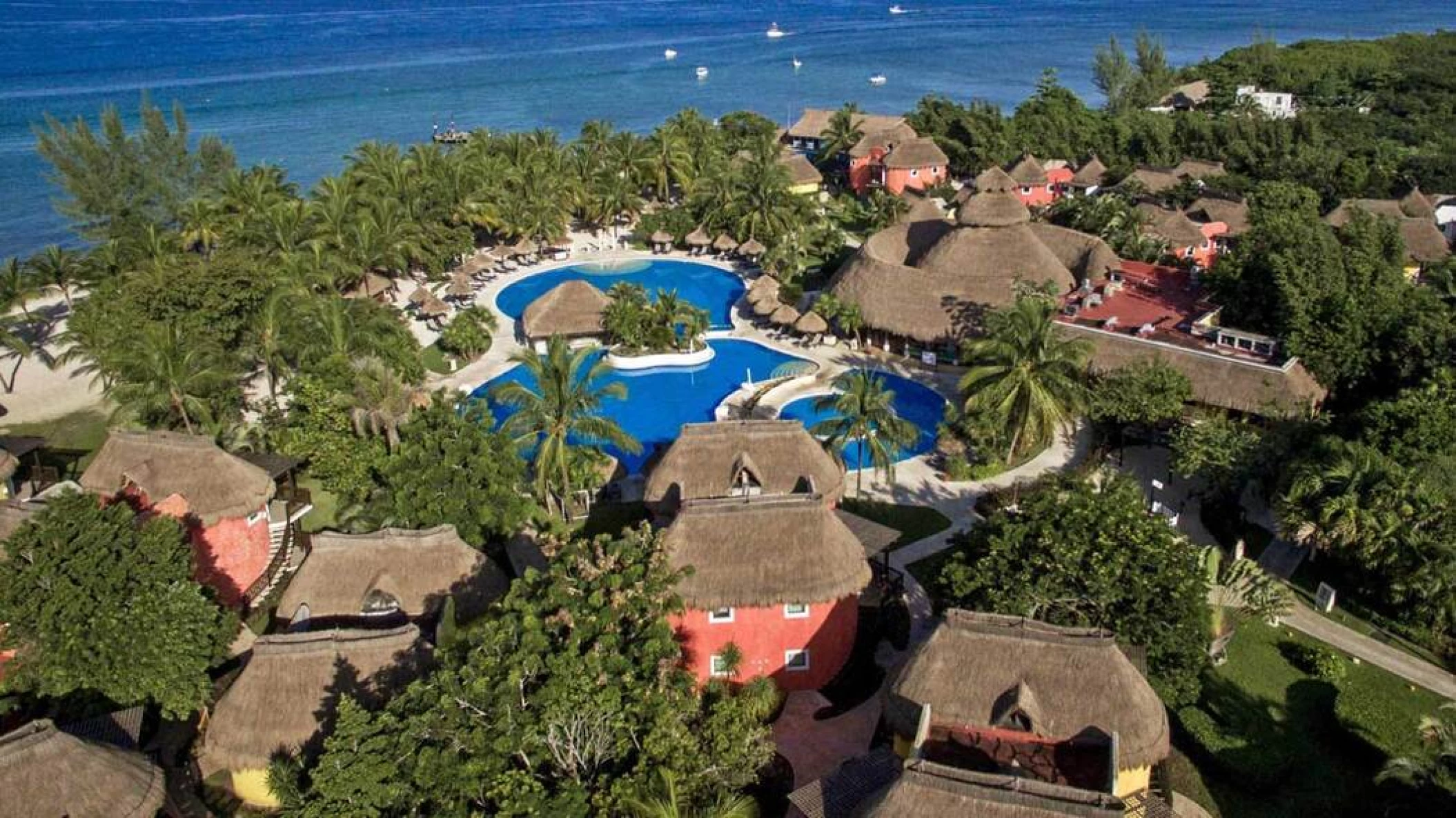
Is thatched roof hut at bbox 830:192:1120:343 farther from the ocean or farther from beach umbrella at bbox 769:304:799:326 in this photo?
the ocean

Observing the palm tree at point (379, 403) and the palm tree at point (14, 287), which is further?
the palm tree at point (14, 287)

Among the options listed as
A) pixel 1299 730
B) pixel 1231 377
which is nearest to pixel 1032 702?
pixel 1299 730

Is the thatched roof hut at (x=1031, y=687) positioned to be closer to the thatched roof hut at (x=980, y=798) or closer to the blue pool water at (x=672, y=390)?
the thatched roof hut at (x=980, y=798)

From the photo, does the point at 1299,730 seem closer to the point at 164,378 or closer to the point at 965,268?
the point at 965,268

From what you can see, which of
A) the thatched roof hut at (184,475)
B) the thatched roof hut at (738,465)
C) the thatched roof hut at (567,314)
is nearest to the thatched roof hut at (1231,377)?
the thatched roof hut at (738,465)

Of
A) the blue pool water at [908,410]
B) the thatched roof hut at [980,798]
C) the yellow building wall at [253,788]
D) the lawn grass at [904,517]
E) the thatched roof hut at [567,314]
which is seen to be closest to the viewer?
the thatched roof hut at [980,798]

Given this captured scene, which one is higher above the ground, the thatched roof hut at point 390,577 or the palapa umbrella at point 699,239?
the thatched roof hut at point 390,577

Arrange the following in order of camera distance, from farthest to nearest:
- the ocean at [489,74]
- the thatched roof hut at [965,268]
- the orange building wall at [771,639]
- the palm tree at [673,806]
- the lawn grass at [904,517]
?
the ocean at [489,74]
the thatched roof hut at [965,268]
the lawn grass at [904,517]
the orange building wall at [771,639]
the palm tree at [673,806]
